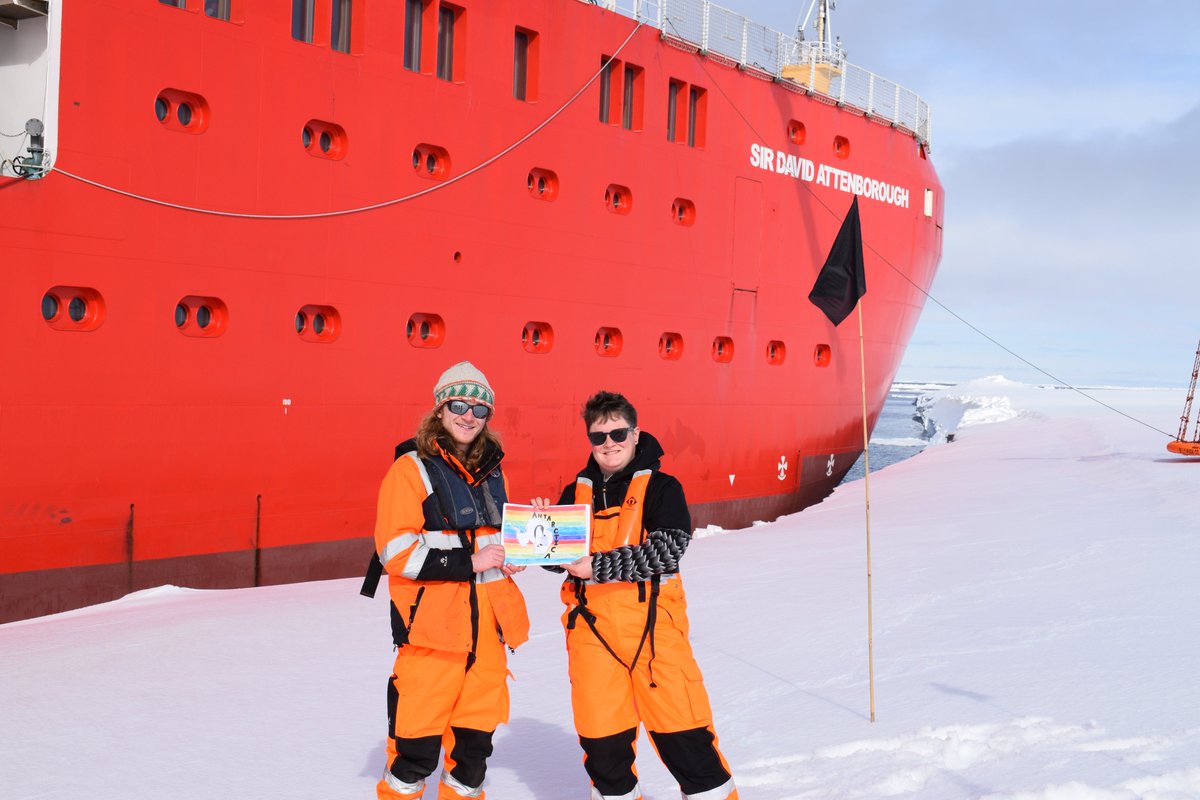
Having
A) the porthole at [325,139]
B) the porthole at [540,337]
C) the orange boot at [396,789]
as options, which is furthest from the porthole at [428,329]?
the orange boot at [396,789]

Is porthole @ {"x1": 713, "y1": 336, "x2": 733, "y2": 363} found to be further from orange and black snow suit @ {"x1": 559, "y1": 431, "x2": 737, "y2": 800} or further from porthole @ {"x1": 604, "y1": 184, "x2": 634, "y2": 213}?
orange and black snow suit @ {"x1": 559, "y1": 431, "x2": 737, "y2": 800}

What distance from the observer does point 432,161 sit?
378 inches

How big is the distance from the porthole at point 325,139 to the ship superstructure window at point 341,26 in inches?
26.6

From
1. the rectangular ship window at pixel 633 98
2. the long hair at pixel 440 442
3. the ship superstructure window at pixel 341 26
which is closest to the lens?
the long hair at pixel 440 442

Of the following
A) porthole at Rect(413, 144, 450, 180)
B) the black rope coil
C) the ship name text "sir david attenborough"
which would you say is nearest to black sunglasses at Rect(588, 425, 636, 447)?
the black rope coil

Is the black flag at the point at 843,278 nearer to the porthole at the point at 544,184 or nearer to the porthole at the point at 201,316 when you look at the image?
the porthole at the point at 201,316

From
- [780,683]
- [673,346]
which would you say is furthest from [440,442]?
[673,346]

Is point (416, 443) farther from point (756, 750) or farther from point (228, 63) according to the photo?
point (228, 63)

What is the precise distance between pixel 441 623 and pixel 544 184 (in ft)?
26.2

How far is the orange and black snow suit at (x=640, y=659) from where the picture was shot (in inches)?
122

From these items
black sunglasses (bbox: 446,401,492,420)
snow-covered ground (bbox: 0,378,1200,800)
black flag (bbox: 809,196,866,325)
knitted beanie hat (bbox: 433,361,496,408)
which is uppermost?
black flag (bbox: 809,196,866,325)

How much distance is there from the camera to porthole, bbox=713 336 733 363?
12.9 m

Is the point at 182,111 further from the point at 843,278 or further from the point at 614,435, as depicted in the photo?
the point at 614,435

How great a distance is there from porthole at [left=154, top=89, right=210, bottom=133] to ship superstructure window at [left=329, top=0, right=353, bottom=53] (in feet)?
4.82
